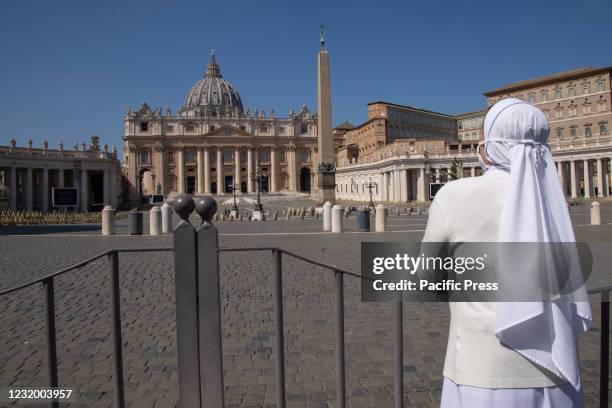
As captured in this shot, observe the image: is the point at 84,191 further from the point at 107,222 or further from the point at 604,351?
the point at 604,351

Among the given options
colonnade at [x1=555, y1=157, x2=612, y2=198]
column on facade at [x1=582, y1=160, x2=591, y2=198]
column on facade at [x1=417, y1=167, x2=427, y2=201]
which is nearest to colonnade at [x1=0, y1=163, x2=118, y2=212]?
column on facade at [x1=417, y1=167, x2=427, y2=201]

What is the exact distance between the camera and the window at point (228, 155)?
323ft

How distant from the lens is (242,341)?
539cm

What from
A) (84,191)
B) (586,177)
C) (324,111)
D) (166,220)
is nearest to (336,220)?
(166,220)

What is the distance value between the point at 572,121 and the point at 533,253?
72404 mm

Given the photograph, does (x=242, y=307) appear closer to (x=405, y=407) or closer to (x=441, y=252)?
(x=405, y=407)

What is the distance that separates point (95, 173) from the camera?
2749 inches

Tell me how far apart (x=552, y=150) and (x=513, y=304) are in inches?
2479

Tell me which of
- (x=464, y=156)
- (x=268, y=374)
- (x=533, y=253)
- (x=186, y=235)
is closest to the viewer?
(x=533, y=253)

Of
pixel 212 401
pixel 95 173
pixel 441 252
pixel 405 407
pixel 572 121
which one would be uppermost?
pixel 572 121

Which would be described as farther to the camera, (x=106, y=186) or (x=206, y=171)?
(x=206, y=171)

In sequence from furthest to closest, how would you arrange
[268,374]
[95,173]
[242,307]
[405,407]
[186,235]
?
[95,173] → [242,307] → [268,374] → [405,407] → [186,235]

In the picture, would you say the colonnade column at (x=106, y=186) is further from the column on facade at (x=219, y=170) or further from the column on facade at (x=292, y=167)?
the column on facade at (x=292, y=167)

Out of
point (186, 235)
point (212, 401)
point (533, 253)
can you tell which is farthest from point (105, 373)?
point (533, 253)
